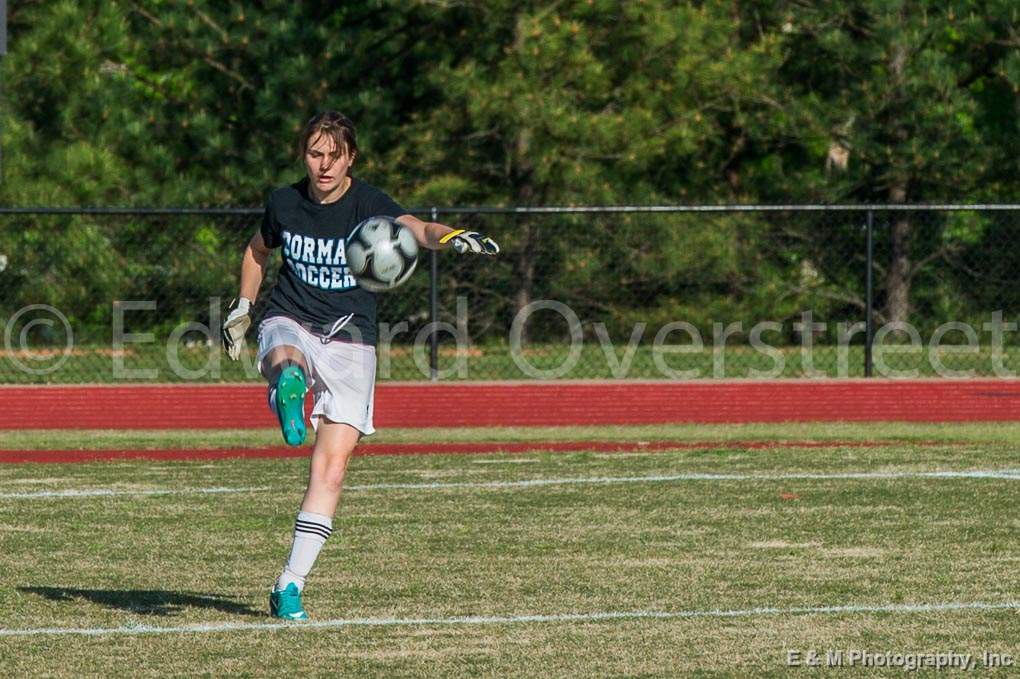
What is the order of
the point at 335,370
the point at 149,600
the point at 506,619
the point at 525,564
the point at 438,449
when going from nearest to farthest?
the point at 506,619 < the point at 335,370 < the point at 149,600 < the point at 525,564 < the point at 438,449

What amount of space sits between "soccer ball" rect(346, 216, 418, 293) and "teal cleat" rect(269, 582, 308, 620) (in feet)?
4.07

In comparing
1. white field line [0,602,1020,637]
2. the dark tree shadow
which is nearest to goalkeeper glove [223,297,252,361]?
the dark tree shadow

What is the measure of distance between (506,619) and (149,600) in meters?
1.59

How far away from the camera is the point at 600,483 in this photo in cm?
1155

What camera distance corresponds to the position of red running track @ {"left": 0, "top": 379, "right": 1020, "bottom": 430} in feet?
54.0

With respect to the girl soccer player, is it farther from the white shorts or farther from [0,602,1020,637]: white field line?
[0,602,1020,637]: white field line

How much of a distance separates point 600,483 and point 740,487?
93 cm

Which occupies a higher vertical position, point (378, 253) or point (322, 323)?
point (378, 253)

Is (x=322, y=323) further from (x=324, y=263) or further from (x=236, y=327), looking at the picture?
(x=236, y=327)

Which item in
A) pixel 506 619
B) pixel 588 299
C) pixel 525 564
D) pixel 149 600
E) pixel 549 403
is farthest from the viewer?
pixel 588 299

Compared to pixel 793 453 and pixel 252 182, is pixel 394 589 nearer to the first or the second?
pixel 793 453

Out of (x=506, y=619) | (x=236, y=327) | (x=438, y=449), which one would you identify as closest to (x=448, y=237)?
(x=236, y=327)

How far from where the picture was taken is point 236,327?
7.41m

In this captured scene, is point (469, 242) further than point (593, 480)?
No
